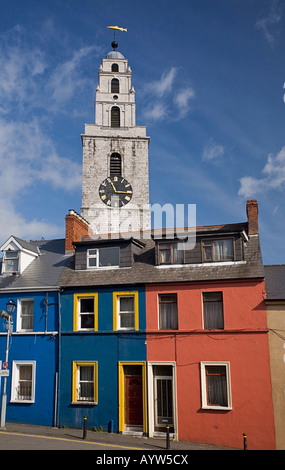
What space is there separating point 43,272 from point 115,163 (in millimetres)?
27129

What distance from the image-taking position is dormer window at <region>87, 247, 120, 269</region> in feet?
78.7

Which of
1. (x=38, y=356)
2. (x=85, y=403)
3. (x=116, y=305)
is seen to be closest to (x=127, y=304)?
(x=116, y=305)

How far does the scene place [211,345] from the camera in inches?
806

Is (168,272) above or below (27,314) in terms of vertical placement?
above

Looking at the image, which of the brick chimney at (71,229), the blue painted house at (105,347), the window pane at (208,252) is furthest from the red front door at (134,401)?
the brick chimney at (71,229)

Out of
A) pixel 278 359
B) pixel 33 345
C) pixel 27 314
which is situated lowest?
pixel 278 359

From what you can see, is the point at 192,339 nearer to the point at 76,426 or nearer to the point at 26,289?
the point at 76,426

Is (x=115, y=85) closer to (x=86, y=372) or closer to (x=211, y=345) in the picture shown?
(x=86, y=372)

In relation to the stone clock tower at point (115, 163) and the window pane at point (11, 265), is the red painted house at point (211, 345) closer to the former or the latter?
the window pane at point (11, 265)

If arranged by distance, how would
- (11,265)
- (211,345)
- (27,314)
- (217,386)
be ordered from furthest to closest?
(11,265) < (27,314) < (211,345) < (217,386)

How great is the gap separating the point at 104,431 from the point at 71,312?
608 centimetres

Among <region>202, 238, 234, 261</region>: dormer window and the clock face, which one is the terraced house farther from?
the clock face

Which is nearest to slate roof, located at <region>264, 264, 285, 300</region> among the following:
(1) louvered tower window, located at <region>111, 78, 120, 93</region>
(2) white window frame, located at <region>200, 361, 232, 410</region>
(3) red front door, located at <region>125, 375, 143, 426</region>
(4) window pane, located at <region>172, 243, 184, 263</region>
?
A: (2) white window frame, located at <region>200, 361, 232, 410</region>
